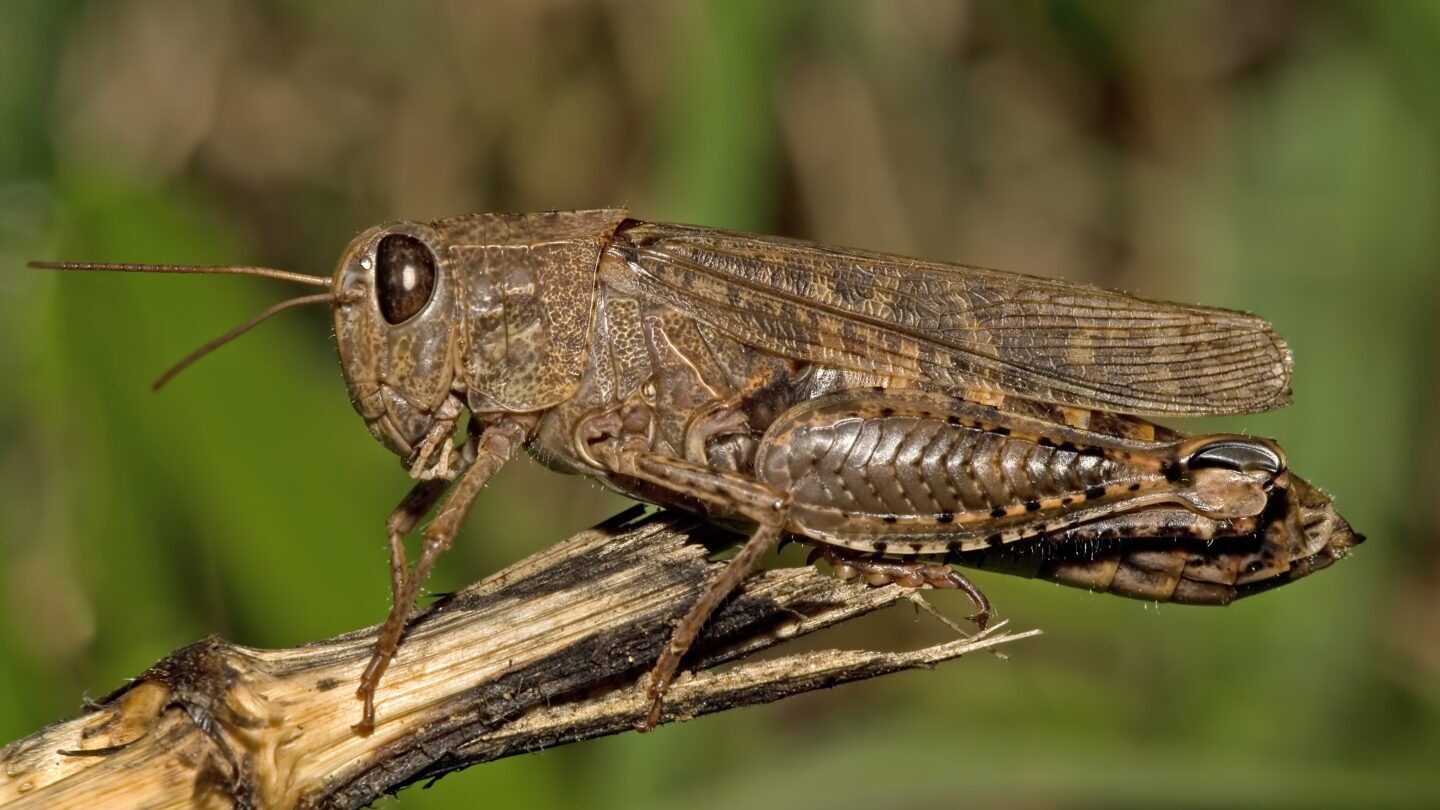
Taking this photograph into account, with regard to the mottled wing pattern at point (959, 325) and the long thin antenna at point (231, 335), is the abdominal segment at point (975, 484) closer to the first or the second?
the mottled wing pattern at point (959, 325)

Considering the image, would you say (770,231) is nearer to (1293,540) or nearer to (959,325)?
(959,325)

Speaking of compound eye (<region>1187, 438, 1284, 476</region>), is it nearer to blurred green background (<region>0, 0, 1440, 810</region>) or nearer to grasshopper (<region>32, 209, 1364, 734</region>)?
grasshopper (<region>32, 209, 1364, 734</region>)

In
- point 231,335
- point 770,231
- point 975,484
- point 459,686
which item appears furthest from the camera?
point 770,231

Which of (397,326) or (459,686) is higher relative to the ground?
(397,326)

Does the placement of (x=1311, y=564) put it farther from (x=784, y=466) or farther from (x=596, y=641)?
(x=596, y=641)

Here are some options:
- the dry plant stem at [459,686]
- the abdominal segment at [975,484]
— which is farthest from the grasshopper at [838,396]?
the dry plant stem at [459,686]

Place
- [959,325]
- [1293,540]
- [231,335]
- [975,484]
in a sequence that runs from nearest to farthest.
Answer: [231,335]
[975,484]
[1293,540]
[959,325]

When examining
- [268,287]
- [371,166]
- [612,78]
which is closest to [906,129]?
[612,78]

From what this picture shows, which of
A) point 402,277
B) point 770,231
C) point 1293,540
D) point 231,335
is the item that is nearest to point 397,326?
point 402,277
